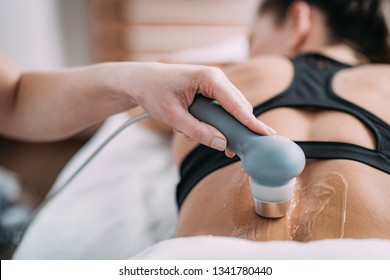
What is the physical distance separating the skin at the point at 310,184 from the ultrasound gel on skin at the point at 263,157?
1.7 inches

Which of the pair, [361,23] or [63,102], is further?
[361,23]

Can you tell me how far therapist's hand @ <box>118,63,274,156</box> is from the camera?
542 mm

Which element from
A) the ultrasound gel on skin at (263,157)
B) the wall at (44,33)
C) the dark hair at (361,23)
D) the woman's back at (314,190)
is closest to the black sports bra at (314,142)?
the woman's back at (314,190)

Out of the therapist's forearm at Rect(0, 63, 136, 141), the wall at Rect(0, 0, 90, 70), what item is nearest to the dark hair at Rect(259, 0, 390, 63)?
the therapist's forearm at Rect(0, 63, 136, 141)

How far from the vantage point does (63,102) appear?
76 cm

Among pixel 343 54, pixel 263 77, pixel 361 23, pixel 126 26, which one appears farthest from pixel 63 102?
pixel 126 26

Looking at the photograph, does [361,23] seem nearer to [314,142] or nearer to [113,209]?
[314,142]

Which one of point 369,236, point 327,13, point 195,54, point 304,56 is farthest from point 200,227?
point 195,54

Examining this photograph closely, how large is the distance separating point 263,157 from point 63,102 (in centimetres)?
41

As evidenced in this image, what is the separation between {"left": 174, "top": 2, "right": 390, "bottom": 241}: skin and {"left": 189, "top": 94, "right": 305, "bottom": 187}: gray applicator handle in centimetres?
11

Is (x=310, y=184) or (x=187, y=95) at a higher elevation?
(x=187, y=95)

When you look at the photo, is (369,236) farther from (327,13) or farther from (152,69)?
(327,13)

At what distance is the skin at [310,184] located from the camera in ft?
1.96

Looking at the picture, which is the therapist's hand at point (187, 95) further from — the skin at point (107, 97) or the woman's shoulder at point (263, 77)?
the woman's shoulder at point (263, 77)
